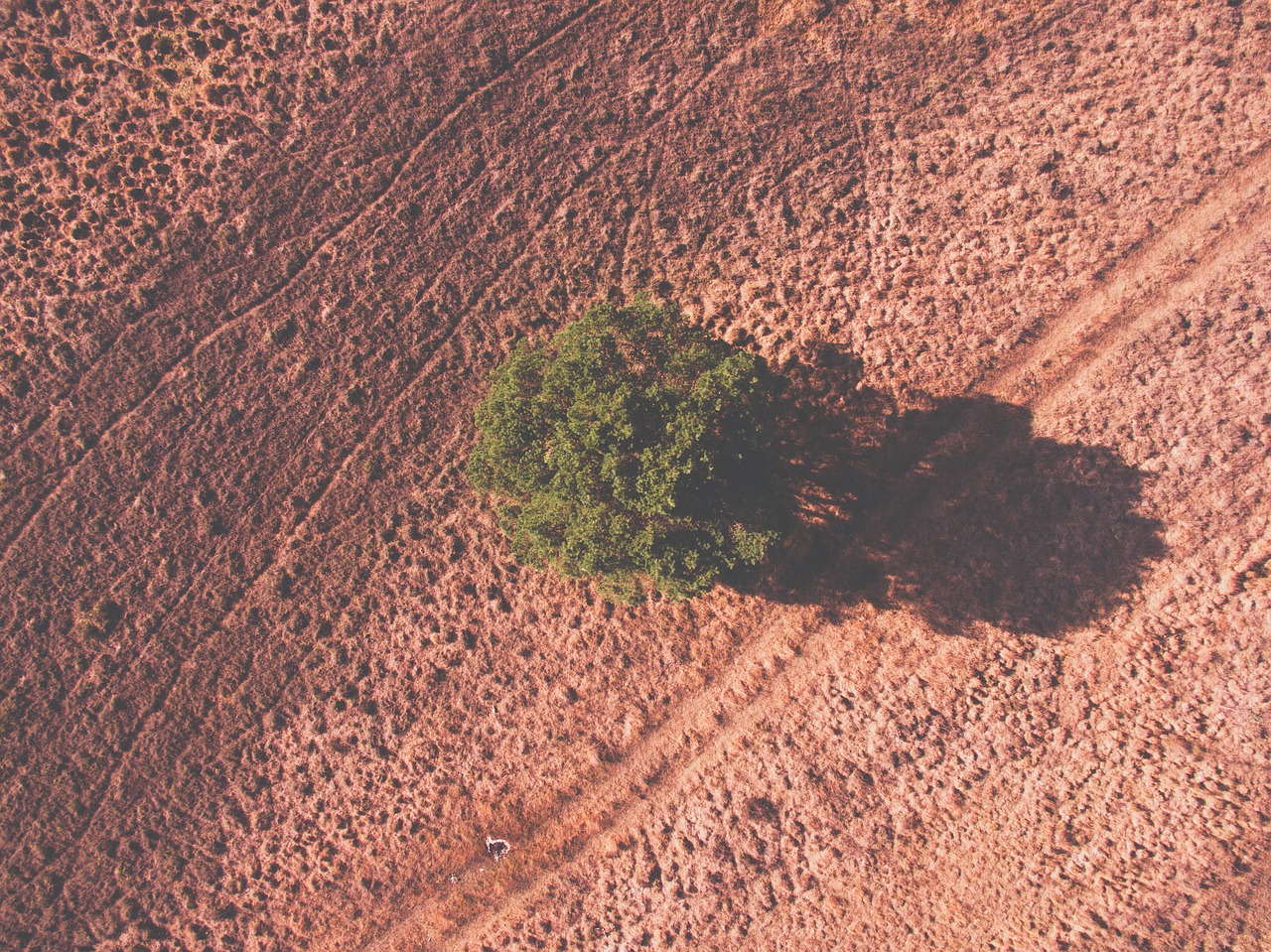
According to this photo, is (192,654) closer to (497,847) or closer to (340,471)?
(340,471)

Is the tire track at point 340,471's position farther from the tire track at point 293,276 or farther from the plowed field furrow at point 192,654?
the tire track at point 293,276

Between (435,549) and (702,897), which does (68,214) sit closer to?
(435,549)

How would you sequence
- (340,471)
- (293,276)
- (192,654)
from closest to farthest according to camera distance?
(192,654), (340,471), (293,276)

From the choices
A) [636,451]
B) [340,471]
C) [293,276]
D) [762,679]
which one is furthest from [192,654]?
[762,679]

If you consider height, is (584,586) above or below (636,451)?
below

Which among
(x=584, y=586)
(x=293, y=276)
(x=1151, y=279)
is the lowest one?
(x=584, y=586)

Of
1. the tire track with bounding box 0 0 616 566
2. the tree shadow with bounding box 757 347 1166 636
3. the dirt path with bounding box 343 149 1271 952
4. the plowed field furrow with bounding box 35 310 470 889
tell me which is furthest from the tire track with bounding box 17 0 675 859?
the dirt path with bounding box 343 149 1271 952

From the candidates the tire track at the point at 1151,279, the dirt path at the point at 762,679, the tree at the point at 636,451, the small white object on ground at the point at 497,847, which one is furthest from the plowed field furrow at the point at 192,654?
the tire track at the point at 1151,279

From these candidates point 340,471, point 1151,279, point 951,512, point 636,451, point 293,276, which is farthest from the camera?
point 293,276
